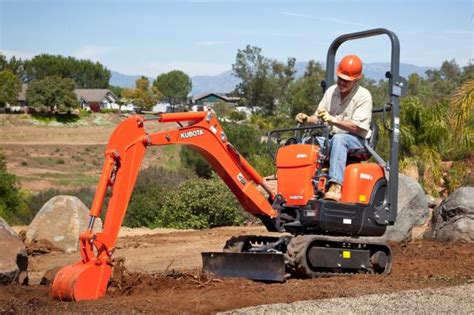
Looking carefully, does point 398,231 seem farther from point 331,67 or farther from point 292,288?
point 292,288

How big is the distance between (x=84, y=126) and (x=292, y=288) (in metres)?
69.5

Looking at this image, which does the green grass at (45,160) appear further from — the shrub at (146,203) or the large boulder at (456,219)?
the large boulder at (456,219)

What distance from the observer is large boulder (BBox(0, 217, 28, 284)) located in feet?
35.7

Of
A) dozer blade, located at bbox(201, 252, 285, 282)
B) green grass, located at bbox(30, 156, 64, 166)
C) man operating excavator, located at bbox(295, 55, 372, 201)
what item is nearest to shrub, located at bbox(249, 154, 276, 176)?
man operating excavator, located at bbox(295, 55, 372, 201)

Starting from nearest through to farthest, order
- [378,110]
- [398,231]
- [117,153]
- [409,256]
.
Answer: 1. [117,153]
2. [378,110]
3. [409,256]
4. [398,231]

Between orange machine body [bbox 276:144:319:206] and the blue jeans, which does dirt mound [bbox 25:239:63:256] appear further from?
the blue jeans

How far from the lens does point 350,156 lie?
11.5 m

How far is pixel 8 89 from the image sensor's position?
85.9 meters

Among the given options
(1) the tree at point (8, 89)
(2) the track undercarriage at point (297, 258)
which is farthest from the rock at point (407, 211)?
(1) the tree at point (8, 89)

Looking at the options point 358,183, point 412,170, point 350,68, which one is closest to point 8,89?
point 412,170

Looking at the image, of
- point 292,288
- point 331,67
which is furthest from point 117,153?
point 331,67

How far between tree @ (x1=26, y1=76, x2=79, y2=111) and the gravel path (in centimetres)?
7448

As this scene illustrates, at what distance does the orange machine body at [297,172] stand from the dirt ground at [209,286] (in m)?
1.08

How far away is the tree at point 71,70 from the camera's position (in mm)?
116750
